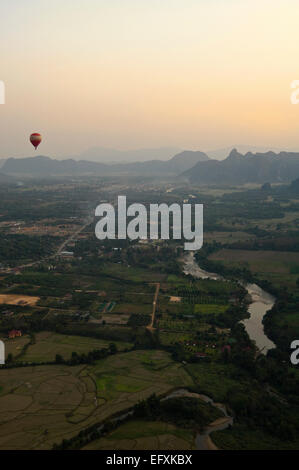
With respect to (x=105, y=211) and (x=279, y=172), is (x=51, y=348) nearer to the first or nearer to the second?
(x=105, y=211)

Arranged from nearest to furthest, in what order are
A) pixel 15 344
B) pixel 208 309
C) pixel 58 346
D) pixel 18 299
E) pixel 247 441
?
pixel 247 441
pixel 58 346
pixel 15 344
pixel 208 309
pixel 18 299

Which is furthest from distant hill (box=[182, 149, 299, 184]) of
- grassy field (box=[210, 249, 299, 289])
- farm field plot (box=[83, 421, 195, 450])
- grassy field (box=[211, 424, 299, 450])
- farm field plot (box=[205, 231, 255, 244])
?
farm field plot (box=[83, 421, 195, 450])

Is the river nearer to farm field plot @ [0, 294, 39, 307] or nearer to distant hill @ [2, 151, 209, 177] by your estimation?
farm field plot @ [0, 294, 39, 307]

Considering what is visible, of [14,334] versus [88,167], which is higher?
[88,167]

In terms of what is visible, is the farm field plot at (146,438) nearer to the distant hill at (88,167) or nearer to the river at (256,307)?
the river at (256,307)

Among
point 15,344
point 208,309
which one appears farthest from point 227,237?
point 15,344

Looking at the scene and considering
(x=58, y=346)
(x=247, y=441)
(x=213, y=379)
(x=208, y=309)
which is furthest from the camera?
(x=208, y=309)

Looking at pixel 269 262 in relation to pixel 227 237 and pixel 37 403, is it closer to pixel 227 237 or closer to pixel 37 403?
pixel 227 237
